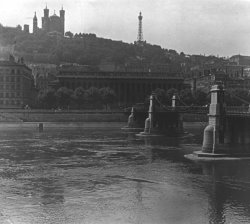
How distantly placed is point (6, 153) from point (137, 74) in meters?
121

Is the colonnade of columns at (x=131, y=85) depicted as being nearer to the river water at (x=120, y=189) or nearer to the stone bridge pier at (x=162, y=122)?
the stone bridge pier at (x=162, y=122)

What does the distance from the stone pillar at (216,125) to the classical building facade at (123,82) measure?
11564 centimetres

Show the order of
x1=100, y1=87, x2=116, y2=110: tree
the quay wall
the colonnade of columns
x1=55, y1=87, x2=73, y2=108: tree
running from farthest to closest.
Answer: the colonnade of columns
x1=100, y1=87, x2=116, y2=110: tree
x1=55, y1=87, x2=73, y2=108: tree
the quay wall

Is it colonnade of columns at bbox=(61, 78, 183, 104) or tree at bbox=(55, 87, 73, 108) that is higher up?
colonnade of columns at bbox=(61, 78, 183, 104)

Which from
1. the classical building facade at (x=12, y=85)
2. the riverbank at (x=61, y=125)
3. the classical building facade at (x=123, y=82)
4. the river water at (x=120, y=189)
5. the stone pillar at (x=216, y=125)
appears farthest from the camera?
the classical building facade at (x=123, y=82)

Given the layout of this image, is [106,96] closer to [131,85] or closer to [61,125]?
[61,125]

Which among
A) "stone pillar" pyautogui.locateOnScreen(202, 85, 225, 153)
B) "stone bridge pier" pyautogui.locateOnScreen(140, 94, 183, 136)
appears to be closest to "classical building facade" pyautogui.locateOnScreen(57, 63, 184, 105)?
"stone bridge pier" pyautogui.locateOnScreen(140, 94, 183, 136)

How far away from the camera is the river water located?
20500 mm

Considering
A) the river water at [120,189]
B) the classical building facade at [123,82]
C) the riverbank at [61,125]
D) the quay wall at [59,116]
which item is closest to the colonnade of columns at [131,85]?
the classical building facade at [123,82]

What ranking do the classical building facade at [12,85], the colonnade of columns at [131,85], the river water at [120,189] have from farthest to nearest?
the colonnade of columns at [131,85] < the classical building facade at [12,85] < the river water at [120,189]

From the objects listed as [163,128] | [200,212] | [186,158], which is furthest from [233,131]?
[163,128]

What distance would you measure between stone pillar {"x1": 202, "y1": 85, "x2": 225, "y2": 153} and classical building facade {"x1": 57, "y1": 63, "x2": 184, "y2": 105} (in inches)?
4553

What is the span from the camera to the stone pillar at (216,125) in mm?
40812

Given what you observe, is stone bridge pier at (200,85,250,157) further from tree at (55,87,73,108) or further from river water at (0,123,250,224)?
tree at (55,87,73,108)
